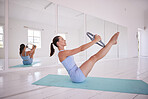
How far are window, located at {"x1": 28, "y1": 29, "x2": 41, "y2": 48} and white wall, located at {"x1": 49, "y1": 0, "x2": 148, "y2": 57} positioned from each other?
1201 millimetres

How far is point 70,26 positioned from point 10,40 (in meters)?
2.50

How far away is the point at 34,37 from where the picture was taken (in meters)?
3.43

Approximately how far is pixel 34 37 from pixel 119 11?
18.1 feet

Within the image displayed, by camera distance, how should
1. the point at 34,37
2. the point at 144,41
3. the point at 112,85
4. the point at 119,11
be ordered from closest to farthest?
the point at 112,85 < the point at 34,37 < the point at 119,11 < the point at 144,41

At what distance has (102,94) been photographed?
4.25 ft

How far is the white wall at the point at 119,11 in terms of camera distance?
4562mm

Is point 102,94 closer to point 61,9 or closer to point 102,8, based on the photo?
point 61,9

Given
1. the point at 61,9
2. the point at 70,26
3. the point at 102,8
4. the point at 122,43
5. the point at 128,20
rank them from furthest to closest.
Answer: the point at 128,20 → the point at 122,43 → the point at 102,8 → the point at 70,26 → the point at 61,9

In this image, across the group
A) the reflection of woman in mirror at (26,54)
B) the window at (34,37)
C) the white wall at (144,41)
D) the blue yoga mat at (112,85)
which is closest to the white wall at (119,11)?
the white wall at (144,41)

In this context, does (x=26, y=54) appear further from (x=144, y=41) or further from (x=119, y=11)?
(x=144, y=41)

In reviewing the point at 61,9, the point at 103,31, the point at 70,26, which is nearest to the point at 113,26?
the point at 103,31

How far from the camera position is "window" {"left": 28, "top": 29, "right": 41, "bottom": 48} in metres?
3.28

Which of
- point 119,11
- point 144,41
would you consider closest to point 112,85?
point 119,11

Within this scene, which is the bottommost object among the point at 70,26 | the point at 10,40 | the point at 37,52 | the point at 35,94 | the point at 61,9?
the point at 35,94
